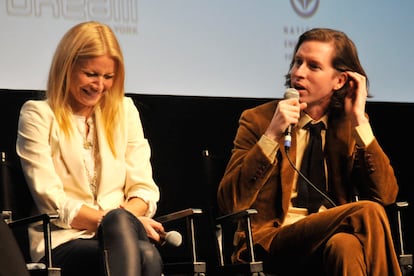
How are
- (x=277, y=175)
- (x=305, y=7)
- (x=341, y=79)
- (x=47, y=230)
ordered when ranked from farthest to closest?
1. (x=305, y=7)
2. (x=341, y=79)
3. (x=277, y=175)
4. (x=47, y=230)

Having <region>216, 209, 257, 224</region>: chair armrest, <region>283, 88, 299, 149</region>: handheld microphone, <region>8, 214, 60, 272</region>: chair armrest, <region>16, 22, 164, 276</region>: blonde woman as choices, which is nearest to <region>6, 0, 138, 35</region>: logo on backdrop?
<region>16, 22, 164, 276</region>: blonde woman

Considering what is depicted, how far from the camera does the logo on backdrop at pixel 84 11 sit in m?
4.18

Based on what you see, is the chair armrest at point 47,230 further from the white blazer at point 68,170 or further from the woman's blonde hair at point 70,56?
the woman's blonde hair at point 70,56

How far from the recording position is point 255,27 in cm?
470

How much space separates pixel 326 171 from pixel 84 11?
1.34m

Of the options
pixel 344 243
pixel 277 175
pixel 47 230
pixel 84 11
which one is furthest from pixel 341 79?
pixel 47 230

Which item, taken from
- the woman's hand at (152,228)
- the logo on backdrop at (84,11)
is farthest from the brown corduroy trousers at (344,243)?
the logo on backdrop at (84,11)

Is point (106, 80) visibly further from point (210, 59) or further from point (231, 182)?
point (210, 59)

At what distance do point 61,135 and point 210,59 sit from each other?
129cm

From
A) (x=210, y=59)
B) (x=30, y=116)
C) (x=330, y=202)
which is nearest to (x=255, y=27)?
(x=210, y=59)

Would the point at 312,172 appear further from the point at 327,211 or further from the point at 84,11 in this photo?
the point at 84,11

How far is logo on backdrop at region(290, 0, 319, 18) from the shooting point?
4.77m

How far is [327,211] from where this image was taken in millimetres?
3482

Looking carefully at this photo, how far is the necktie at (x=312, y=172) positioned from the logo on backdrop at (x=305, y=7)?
1.05 metres
